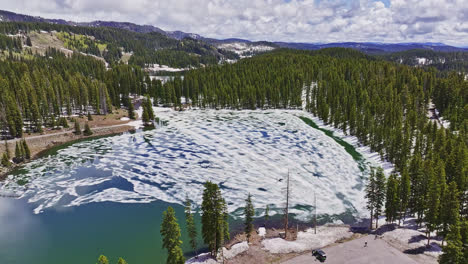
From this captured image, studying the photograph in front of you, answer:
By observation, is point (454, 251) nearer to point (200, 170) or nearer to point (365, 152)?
point (200, 170)

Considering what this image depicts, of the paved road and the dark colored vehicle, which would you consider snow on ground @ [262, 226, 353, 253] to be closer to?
the paved road

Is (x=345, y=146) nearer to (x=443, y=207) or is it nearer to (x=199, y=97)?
(x=443, y=207)

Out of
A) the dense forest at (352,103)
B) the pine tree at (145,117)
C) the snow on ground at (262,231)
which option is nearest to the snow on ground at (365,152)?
the dense forest at (352,103)

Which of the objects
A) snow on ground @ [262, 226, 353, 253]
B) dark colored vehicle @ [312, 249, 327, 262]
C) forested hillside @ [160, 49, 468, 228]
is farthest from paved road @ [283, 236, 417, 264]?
forested hillside @ [160, 49, 468, 228]

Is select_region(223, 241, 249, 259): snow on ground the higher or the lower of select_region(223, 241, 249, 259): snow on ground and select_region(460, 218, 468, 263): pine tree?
the lower

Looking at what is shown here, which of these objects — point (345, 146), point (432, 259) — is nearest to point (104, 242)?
point (432, 259)

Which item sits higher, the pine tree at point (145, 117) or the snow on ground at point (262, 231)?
the pine tree at point (145, 117)

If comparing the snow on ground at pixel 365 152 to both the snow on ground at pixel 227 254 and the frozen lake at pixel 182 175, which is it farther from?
the snow on ground at pixel 227 254
